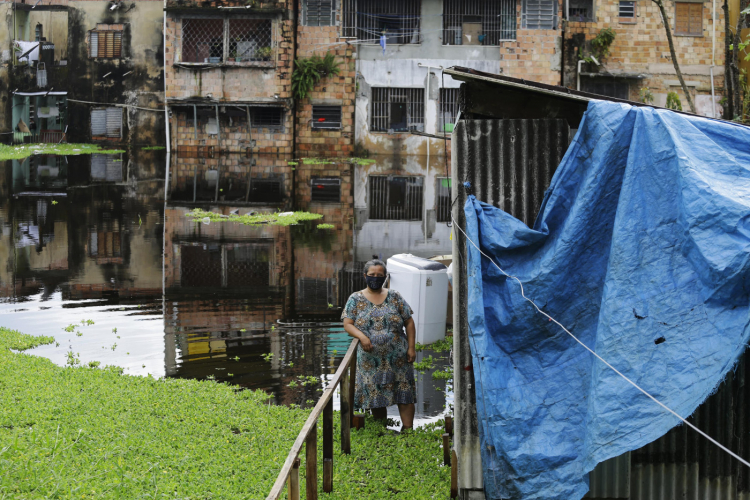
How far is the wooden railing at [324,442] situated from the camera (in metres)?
4.09

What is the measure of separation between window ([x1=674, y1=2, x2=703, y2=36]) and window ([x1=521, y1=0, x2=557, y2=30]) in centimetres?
527

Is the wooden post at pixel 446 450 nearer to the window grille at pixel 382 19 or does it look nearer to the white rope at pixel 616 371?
the white rope at pixel 616 371

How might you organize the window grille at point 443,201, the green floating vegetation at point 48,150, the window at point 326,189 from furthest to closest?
1. the green floating vegetation at point 48,150
2. the window at point 326,189
3. the window grille at point 443,201

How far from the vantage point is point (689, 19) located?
3416 centimetres

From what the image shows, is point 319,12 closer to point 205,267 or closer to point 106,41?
point 106,41

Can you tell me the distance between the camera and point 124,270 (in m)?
13.1

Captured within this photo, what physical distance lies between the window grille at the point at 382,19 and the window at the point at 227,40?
339cm

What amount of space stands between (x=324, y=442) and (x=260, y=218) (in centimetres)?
1304

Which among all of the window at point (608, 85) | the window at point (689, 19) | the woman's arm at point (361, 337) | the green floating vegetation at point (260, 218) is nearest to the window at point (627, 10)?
the window at point (689, 19)

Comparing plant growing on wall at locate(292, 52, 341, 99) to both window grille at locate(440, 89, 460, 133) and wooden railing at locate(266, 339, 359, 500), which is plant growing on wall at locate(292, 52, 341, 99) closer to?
window grille at locate(440, 89, 460, 133)

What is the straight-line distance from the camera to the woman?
6.54 metres

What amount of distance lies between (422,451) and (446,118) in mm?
28675

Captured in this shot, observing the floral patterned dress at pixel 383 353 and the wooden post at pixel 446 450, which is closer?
the wooden post at pixel 446 450

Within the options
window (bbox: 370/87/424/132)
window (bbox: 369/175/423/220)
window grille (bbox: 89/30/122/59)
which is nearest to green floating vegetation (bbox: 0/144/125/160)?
window grille (bbox: 89/30/122/59)
